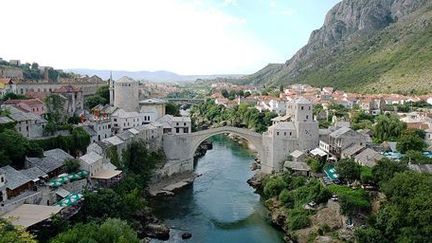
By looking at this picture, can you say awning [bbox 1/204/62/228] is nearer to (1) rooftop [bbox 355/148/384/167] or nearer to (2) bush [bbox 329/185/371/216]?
(2) bush [bbox 329/185/371/216]

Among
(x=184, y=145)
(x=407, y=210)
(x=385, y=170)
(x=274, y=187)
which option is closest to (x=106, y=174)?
(x=274, y=187)

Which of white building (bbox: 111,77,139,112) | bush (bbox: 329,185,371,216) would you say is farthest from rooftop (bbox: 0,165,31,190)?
white building (bbox: 111,77,139,112)

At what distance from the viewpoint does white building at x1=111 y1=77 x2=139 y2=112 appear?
130 ft

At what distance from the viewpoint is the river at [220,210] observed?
2373cm

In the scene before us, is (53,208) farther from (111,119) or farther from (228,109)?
(228,109)

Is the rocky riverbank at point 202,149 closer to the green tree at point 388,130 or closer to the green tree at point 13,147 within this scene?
the green tree at point 388,130

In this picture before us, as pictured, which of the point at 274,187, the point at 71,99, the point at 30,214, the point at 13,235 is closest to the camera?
A: the point at 13,235

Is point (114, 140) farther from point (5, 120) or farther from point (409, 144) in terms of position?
point (409, 144)

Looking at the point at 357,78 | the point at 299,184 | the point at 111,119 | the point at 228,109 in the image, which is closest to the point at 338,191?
the point at 299,184

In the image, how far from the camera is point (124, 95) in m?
39.7

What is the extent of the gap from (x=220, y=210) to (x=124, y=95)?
54.1 feet

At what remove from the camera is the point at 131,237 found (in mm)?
17719

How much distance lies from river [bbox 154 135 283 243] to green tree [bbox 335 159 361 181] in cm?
462

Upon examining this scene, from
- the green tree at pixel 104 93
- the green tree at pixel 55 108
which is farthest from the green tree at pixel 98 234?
the green tree at pixel 104 93
